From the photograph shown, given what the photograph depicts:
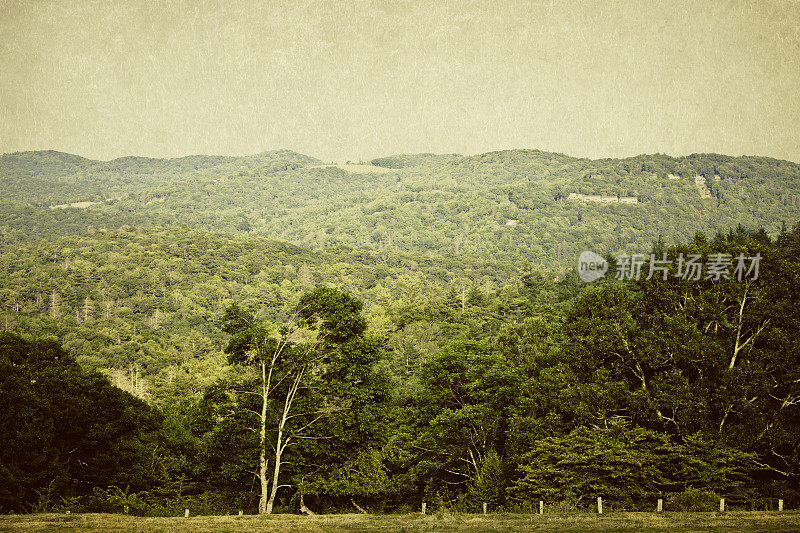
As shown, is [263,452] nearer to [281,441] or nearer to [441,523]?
[281,441]

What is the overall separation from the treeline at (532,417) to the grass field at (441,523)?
3389 millimetres

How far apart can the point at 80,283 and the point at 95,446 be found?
158 metres

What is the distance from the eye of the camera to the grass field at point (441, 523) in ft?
55.1

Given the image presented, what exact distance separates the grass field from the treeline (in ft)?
11.1

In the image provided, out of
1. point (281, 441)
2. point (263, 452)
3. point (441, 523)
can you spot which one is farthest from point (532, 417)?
point (441, 523)

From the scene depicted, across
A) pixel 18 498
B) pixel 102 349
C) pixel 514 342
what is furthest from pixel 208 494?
pixel 102 349

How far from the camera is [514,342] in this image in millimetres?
49562

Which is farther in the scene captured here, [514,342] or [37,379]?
[514,342]

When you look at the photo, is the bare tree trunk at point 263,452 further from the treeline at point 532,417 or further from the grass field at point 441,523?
the grass field at point 441,523

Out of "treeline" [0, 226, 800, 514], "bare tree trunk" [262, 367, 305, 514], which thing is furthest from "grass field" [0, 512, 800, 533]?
"bare tree trunk" [262, 367, 305, 514]

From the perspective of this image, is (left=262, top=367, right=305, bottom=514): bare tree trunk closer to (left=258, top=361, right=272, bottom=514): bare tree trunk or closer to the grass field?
(left=258, top=361, right=272, bottom=514): bare tree trunk

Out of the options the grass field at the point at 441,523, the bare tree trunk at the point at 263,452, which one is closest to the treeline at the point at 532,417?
the bare tree trunk at the point at 263,452

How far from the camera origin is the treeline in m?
25.7

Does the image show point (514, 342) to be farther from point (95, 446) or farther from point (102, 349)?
point (102, 349)
